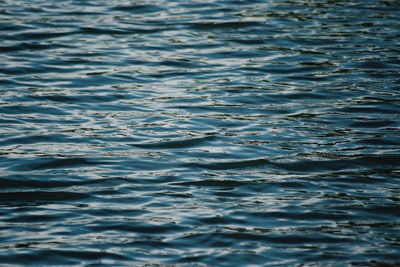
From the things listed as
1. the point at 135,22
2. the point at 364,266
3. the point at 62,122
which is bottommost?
the point at 364,266

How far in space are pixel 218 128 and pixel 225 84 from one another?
1.43 meters

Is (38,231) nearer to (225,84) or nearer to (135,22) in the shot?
(225,84)

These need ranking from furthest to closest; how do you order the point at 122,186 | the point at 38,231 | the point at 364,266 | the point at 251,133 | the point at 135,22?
the point at 135,22
the point at 251,133
the point at 122,186
the point at 38,231
the point at 364,266

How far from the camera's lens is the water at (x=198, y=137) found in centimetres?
421

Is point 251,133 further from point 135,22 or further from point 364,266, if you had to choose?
point 135,22

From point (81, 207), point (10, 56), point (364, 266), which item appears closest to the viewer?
point (364, 266)

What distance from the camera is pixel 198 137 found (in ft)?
19.9

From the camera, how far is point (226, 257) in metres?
3.99

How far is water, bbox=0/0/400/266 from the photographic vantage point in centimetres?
421

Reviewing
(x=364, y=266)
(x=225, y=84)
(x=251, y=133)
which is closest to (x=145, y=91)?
(x=225, y=84)

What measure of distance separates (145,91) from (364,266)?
4169 millimetres

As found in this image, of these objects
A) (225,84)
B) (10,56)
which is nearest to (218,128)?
(225,84)

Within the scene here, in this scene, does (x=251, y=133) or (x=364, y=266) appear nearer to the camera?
(x=364, y=266)

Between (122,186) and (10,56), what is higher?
(10,56)
